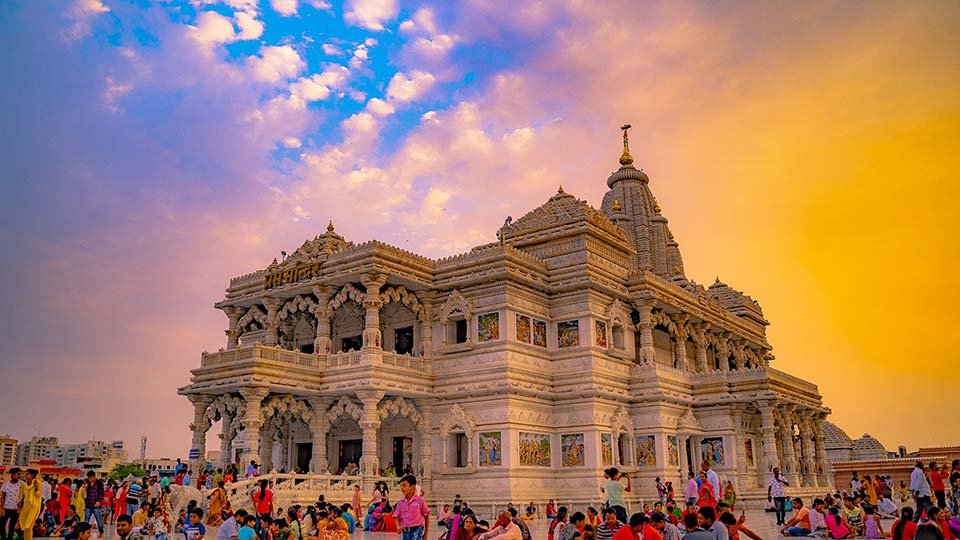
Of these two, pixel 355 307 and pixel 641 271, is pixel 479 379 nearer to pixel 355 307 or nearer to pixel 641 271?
pixel 355 307

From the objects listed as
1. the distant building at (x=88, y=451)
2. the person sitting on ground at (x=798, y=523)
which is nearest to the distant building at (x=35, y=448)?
the distant building at (x=88, y=451)

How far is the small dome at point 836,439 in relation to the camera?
66350mm

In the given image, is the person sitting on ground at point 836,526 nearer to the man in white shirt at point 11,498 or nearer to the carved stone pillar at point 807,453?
the man in white shirt at point 11,498

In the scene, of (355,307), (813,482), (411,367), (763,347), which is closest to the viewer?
(411,367)

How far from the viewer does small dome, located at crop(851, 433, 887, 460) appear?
67.7 meters

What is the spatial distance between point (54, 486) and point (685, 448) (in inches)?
967

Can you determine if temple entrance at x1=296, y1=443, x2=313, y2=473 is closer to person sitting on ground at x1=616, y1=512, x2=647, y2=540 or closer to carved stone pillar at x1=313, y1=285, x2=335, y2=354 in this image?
carved stone pillar at x1=313, y1=285, x2=335, y2=354

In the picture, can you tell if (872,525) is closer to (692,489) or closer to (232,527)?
(692,489)

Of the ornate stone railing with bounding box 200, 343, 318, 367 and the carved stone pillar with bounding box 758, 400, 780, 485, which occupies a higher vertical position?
the ornate stone railing with bounding box 200, 343, 318, 367

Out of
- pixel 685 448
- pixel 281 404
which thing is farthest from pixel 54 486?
pixel 685 448

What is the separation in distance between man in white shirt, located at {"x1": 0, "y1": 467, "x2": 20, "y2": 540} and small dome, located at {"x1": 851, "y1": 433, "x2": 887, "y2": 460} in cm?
6575

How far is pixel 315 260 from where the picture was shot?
111 ft

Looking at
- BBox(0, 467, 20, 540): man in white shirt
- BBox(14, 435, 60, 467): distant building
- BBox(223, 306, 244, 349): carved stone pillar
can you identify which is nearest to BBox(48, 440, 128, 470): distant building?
BBox(14, 435, 60, 467): distant building

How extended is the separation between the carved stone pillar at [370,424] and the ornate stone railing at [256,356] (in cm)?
272
